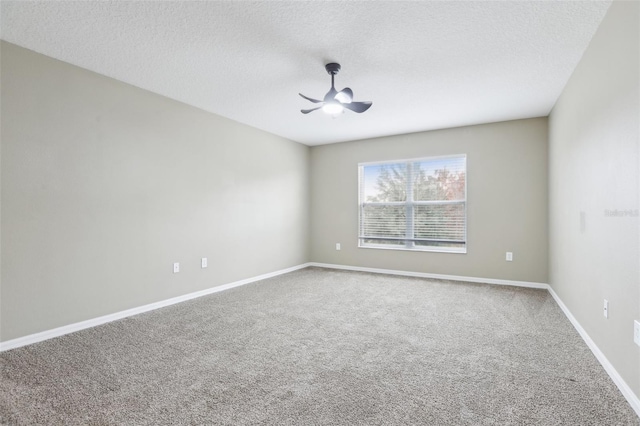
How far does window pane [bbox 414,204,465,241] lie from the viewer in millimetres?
4965

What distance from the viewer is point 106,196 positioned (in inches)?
123

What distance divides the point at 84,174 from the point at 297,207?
3454mm


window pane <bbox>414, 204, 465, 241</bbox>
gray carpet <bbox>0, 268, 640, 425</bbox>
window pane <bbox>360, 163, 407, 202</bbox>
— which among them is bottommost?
gray carpet <bbox>0, 268, 640, 425</bbox>

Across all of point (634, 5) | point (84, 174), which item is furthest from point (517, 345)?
point (84, 174)

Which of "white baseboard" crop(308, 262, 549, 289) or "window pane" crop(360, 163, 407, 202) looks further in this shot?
"window pane" crop(360, 163, 407, 202)

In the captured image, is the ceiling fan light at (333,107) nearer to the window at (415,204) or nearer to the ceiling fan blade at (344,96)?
the ceiling fan blade at (344,96)

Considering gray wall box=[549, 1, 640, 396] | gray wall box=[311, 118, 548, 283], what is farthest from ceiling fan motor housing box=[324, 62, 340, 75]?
gray wall box=[311, 118, 548, 283]

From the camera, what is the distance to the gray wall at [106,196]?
2.57 metres

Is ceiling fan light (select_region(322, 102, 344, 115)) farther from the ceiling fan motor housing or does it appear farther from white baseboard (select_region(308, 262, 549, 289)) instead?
white baseboard (select_region(308, 262, 549, 289))

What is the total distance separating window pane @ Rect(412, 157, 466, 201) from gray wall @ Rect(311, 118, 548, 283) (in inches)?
6.0

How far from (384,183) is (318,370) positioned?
4.00m

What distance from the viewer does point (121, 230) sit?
128 inches

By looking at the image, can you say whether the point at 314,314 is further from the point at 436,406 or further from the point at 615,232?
the point at 615,232

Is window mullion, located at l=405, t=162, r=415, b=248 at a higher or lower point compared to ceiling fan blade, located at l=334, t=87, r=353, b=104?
lower
